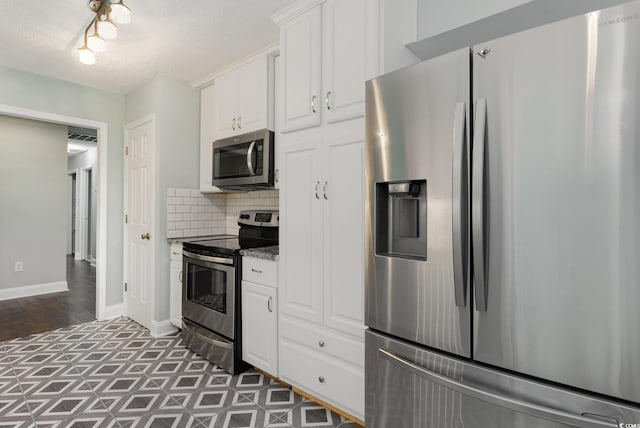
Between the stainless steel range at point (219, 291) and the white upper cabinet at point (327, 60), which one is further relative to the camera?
the stainless steel range at point (219, 291)

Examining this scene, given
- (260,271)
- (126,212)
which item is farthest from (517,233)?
(126,212)

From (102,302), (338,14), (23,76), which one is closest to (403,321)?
(338,14)

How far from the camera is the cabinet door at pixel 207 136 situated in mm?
3311

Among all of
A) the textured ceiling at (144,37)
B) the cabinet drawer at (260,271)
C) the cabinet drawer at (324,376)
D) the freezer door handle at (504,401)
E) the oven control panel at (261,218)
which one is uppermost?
the textured ceiling at (144,37)

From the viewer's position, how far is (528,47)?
99 centimetres

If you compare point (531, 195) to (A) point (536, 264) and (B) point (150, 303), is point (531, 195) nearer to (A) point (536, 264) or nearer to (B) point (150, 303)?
(A) point (536, 264)

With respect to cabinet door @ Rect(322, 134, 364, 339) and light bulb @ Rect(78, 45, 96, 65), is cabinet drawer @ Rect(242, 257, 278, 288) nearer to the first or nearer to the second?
cabinet door @ Rect(322, 134, 364, 339)

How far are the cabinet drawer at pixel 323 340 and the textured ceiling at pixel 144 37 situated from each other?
195 cm

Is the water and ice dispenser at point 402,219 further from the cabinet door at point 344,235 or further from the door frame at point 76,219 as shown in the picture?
the door frame at point 76,219

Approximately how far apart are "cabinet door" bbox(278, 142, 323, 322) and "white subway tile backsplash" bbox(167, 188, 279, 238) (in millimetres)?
976


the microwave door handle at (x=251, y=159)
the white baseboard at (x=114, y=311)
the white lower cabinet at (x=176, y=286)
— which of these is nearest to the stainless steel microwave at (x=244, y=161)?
the microwave door handle at (x=251, y=159)

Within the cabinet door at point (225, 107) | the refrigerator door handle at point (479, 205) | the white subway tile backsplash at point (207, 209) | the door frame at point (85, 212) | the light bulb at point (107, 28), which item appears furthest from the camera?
the door frame at point (85, 212)

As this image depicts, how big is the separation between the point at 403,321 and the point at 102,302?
344cm

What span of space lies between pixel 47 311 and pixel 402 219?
4372 millimetres
